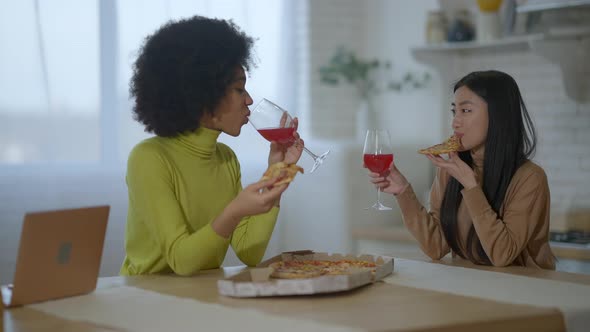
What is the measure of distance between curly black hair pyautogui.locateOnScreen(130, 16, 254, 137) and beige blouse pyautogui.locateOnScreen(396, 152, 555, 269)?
65cm

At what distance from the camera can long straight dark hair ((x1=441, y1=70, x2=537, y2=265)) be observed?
245 cm

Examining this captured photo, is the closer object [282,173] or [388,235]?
[282,173]

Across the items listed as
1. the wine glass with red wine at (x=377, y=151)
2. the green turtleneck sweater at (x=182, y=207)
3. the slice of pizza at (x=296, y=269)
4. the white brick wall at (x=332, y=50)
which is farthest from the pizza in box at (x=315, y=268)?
the white brick wall at (x=332, y=50)

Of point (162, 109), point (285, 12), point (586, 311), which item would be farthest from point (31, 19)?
point (586, 311)

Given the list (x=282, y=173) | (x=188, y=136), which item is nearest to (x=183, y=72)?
(x=188, y=136)

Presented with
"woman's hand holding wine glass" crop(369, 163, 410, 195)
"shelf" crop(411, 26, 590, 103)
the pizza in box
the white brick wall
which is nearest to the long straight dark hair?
"woman's hand holding wine glass" crop(369, 163, 410, 195)

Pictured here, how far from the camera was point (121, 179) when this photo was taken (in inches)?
162

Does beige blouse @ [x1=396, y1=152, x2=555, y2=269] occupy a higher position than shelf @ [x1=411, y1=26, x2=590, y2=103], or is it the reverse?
shelf @ [x1=411, y1=26, x2=590, y2=103]

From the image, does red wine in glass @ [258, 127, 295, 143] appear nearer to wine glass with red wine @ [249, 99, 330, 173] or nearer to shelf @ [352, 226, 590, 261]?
wine glass with red wine @ [249, 99, 330, 173]

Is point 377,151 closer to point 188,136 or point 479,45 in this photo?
point 188,136

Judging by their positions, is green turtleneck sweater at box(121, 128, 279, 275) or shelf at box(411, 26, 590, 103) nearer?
green turtleneck sweater at box(121, 128, 279, 275)

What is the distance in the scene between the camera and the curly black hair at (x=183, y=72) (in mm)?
2203

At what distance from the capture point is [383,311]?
1.57 metres

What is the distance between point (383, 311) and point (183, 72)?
3.07ft
